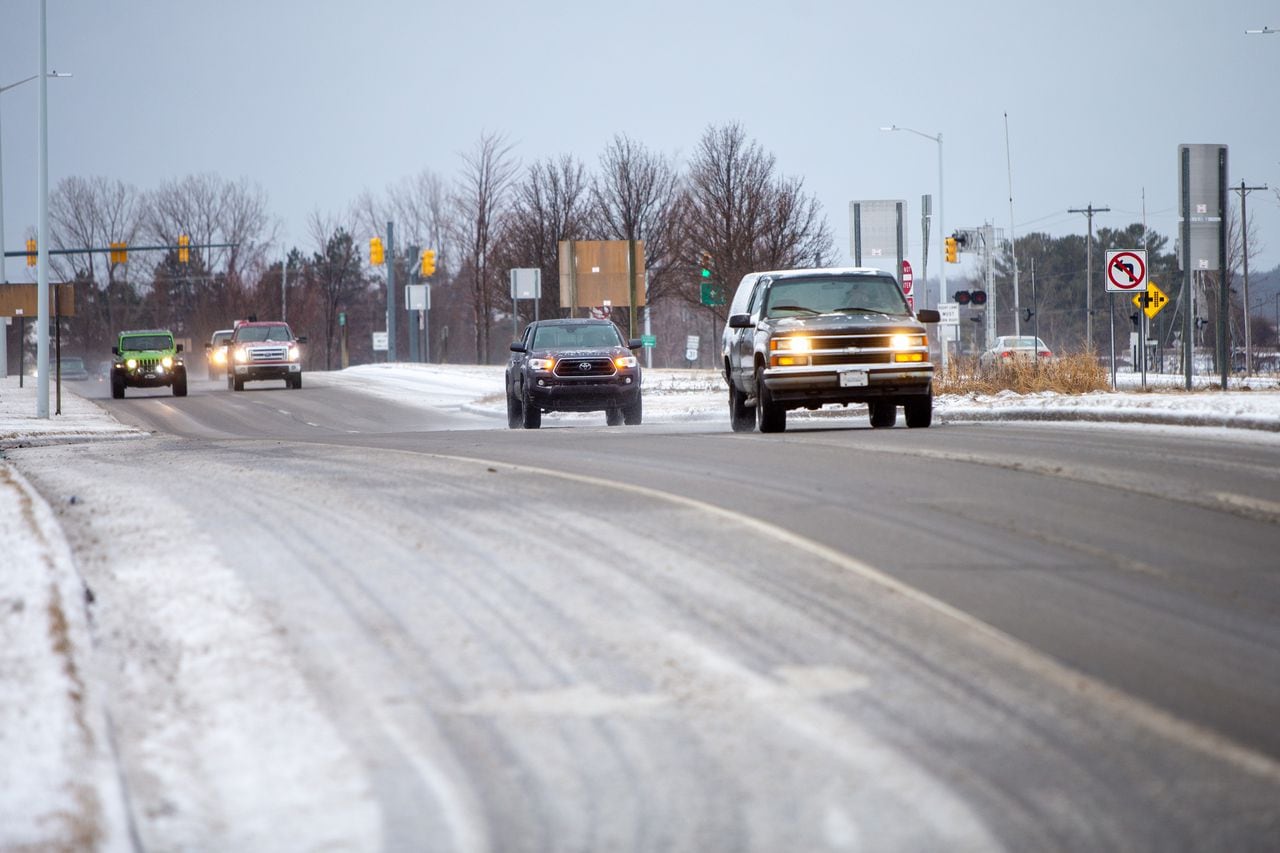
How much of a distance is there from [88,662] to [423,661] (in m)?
1.40

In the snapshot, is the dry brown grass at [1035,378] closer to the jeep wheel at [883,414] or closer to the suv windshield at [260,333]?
the jeep wheel at [883,414]

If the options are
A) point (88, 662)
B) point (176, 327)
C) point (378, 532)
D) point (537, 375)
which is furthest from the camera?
point (176, 327)

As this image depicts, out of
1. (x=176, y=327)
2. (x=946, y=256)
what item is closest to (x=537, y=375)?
(x=946, y=256)

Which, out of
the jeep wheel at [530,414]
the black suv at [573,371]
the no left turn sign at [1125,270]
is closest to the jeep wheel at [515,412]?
the black suv at [573,371]

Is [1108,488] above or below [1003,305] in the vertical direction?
below

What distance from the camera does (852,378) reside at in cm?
1969

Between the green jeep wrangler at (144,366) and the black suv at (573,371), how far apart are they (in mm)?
22602

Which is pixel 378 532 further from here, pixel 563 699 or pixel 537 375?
A: pixel 537 375

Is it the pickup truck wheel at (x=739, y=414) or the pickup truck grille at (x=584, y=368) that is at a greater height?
the pickup truck grille at (x=584, y=368)

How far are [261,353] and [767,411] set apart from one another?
32.6 metres

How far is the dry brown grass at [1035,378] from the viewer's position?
2711 centimetres

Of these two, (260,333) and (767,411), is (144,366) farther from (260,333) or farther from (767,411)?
(767,411)

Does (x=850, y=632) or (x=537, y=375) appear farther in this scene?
(x=537, y=375)

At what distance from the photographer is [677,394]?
38844mm
